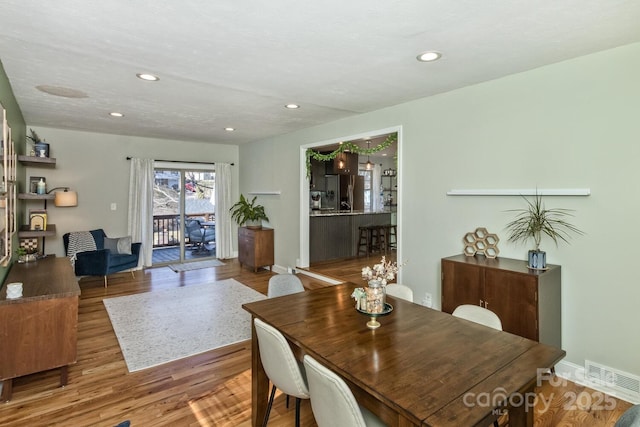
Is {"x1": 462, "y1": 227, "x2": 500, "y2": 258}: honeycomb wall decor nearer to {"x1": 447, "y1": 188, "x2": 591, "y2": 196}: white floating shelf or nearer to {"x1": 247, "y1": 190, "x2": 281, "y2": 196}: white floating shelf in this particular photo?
{"x1": 447, "y1": 188, "x2": 591, "y2": 196}: white floating shelf

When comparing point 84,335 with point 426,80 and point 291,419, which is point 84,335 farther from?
point 426,80

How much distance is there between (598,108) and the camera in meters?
2.60

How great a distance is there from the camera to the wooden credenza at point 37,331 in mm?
2471

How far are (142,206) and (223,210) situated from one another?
162 cm

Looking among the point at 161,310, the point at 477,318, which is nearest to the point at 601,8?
the point at 477,318

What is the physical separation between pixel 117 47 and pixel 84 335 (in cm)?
294

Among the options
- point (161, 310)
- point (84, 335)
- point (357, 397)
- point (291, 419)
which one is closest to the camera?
point (357, 397)

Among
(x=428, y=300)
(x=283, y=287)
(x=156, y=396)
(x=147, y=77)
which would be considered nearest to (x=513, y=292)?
(x=428, y=300)

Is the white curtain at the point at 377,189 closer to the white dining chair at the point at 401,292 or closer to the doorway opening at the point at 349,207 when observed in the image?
the doorway opening at the point at 349,207

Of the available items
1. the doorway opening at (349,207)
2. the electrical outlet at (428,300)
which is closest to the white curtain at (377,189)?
the doorway opening at (349,207)

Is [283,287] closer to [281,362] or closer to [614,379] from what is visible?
[281,362]

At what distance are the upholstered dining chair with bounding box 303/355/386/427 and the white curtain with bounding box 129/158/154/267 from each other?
6180 millimetres

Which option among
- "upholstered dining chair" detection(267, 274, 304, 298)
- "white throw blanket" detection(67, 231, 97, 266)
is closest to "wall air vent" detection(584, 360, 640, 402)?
"upholstered dining chair" detection(267, 274, 304, 298)

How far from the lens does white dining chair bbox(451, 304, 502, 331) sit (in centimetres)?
197
